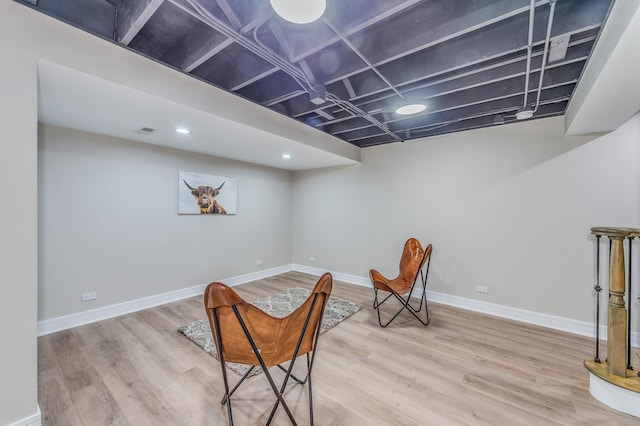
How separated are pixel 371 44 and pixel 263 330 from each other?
2.24 metres

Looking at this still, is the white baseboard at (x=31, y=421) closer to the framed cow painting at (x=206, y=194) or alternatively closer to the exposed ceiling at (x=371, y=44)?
the exposed ceiling at (x=371, y=44)

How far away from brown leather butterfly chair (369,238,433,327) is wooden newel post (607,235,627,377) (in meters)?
1.47

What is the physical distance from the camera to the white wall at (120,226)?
9.58 feet

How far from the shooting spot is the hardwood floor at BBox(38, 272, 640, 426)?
179cm

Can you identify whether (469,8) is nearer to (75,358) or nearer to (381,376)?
(381,376)

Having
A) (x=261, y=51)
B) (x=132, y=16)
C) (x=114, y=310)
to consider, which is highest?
(x=132, y=16)

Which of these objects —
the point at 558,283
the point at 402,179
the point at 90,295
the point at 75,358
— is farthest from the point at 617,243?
the point at 90,295

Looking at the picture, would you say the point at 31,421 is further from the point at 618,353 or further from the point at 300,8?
the point at 618,353

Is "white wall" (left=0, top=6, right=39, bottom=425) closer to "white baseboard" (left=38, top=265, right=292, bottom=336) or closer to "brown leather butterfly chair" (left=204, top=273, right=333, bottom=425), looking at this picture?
"brown leather butterfly chair" (left=204, top=273, right=333, bottom=425)

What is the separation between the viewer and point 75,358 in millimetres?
2400

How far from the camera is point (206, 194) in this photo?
4320mm

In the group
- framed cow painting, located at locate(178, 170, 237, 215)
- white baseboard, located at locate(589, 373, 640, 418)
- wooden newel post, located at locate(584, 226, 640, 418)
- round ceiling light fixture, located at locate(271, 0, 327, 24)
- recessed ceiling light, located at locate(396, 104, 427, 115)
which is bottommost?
white baseboard, located at locate(589, 373, 640, 418)

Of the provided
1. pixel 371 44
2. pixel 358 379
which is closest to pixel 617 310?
pixel 358 379

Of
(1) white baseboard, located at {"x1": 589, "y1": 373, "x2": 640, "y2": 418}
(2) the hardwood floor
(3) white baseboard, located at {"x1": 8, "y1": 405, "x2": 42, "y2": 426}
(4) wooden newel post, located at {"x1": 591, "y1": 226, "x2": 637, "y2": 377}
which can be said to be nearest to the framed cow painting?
(2) the hardwood floor
